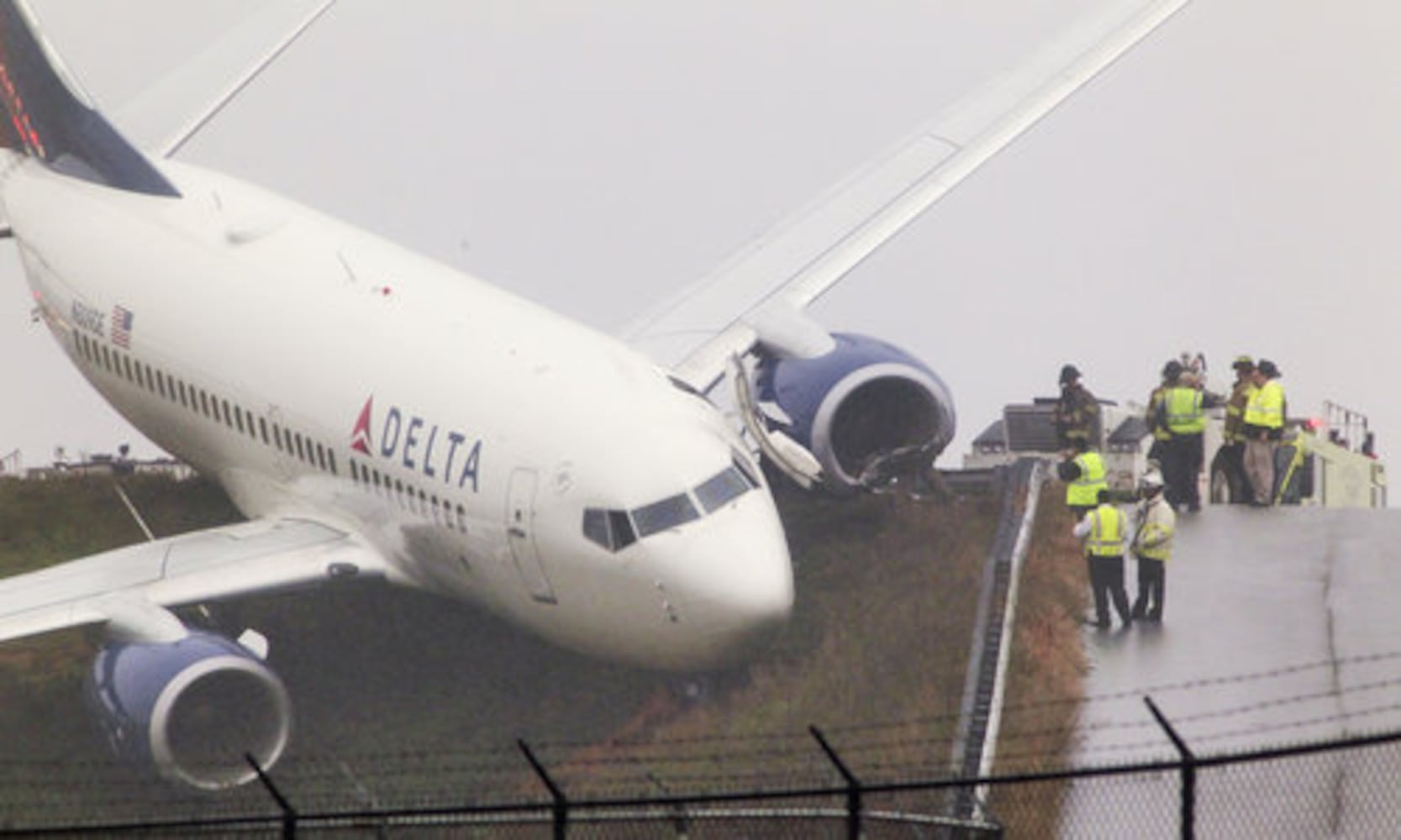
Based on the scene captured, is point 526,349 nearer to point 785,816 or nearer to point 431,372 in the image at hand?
point 431,372

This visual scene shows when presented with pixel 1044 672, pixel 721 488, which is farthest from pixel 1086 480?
pixel 721 488

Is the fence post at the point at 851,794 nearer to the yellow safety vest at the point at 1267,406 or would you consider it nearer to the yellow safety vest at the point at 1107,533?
the yellow safety vest at the point at 1107,533

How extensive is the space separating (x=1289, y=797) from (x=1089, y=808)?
211 cm

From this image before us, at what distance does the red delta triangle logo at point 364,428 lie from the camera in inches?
1743

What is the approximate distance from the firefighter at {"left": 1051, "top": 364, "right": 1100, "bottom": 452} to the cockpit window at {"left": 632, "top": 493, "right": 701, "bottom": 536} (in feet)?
34.7

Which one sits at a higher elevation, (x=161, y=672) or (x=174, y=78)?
(x=174, y=78)

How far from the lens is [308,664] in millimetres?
46438

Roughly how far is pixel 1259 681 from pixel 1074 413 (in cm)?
912

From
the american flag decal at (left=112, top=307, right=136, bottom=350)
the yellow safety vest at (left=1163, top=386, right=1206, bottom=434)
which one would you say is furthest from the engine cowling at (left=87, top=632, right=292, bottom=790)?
the yellow safety vest at (left=1163, top=386, right=1206, bottom=434)

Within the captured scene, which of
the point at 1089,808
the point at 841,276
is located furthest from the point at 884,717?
the point at 841,276

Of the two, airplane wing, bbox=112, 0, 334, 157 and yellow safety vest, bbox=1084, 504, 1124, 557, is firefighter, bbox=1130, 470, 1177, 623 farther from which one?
airplane wing, bbox=112, 0, 334, 157

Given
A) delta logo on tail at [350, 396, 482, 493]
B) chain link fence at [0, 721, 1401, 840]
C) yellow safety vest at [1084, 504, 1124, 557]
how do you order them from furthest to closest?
yellow safety vest at [1084, 504, 1124, 557] < delta logo on tail at [350, 396, 482, 493] < chain link fence at [0, 721, 1401, 840]

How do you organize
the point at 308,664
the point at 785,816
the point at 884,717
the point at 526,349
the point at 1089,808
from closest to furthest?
the point at 785,816 → the point at 1089,808 → the point at 884,717 → the point at 526,349 → the point at 308,664

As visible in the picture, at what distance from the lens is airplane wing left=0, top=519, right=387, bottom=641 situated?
143 feet
